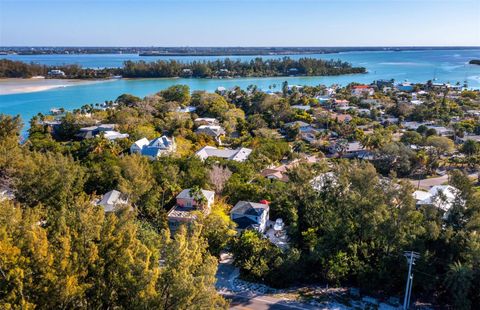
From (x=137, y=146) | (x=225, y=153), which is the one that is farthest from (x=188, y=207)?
(x=137, y=146)

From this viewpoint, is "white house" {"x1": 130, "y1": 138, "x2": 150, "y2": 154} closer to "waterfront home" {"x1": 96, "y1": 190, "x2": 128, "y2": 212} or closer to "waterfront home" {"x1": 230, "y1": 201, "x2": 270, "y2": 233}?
"waterfront home" {"x1": 96, "y1": 190, "x2": 128, "y2": 212}

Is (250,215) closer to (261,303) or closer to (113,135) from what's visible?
(261,303)

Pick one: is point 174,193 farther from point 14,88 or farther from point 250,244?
point 14,88

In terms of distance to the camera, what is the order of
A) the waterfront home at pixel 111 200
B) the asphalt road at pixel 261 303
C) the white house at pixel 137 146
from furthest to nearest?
the white house at pixel 137 146, the waterfront home at pixel 111 200, the asphalt road at pixel 261 303

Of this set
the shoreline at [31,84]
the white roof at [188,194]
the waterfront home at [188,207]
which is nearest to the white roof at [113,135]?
the white roof at [188,194]

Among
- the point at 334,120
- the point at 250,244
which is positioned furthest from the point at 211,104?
the point at 250,244

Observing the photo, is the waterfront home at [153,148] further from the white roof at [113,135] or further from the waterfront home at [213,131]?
the waterfront home at [213,131]

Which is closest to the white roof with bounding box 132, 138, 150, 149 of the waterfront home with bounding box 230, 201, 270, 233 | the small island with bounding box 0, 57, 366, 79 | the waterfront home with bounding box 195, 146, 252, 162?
the waterfront home with bounding box 195, 146, 252, 162
